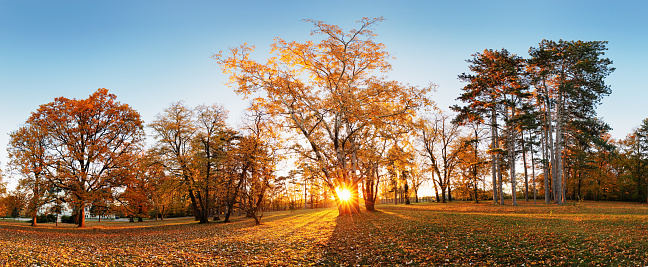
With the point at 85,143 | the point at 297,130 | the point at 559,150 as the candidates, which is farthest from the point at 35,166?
the point at 559,150

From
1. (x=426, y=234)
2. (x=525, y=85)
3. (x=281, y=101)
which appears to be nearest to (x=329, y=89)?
(x=281, y=101)

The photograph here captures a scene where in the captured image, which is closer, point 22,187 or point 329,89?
point 329,89

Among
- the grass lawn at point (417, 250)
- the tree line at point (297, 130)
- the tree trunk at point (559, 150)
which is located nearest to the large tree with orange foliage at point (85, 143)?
the tree line at point (297, 130)

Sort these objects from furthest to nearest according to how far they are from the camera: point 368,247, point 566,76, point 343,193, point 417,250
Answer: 1. point 566,76
2. point 343,193
3. point 368,247
4. point 417,250

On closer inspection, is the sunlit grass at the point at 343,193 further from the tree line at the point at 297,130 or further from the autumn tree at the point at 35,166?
the autumn tree at the point at 35,166

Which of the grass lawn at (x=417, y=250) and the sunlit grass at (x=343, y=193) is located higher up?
the sunlit grass at (x=343, y=193)

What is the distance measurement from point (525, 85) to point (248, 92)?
24.6 metres

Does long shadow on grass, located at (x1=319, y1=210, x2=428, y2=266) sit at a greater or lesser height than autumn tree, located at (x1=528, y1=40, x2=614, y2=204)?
lesser

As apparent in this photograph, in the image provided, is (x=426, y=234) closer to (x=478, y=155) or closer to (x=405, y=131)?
(x=405, y=131)

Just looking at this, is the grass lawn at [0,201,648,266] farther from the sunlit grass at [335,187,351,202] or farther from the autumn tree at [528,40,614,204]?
the autumn tree at [528,40,614,204]

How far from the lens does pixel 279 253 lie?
11320 mm

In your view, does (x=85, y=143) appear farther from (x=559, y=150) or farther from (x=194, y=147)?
(x=559, y=150)

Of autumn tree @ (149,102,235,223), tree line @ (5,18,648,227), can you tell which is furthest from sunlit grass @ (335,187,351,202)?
autumn tree @ (149,102,235,223)

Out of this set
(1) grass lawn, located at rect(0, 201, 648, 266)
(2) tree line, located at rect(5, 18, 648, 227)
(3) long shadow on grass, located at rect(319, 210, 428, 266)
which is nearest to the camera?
(1) grass lawn, located at rect(0, 201, 648, 266)
